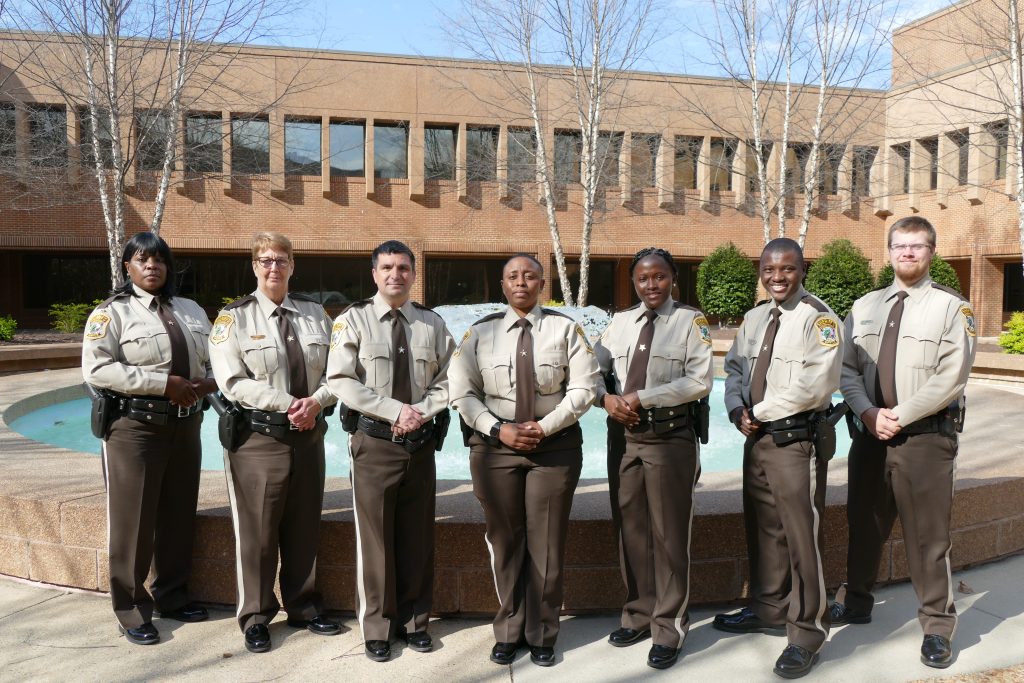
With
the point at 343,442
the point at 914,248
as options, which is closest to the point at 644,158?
the point at 343,442

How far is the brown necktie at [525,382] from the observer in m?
3.47

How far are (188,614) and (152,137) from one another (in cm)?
1566

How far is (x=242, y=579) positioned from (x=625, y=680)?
1756 mm

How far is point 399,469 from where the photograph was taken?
138 inches

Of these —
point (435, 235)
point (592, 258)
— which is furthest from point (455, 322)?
point (592, 258)

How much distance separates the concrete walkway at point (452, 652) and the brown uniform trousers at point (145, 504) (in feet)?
0.51

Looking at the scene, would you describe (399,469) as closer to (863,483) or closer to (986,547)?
(863,483)

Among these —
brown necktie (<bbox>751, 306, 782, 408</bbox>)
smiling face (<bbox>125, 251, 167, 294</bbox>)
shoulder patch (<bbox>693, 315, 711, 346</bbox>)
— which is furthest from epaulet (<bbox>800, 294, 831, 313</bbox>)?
smiling face (<bbox>125, 251, 167, 294</bbox>)

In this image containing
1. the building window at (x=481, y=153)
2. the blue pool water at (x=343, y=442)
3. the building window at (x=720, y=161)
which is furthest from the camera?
the building window at (x=720, y=161)

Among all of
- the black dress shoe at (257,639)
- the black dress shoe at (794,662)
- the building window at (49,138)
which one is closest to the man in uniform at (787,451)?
the black dress shoe at (794,662)

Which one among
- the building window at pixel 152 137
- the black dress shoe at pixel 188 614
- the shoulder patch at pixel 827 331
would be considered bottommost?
the black dress shoe at pixel 188 614

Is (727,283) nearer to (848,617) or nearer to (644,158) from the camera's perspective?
(644,158)

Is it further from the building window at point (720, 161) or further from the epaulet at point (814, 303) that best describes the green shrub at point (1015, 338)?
the building window at point (720, 161)

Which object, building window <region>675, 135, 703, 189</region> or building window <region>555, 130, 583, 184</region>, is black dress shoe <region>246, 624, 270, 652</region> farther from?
building window <region>675, 135, 703, 189</region>
